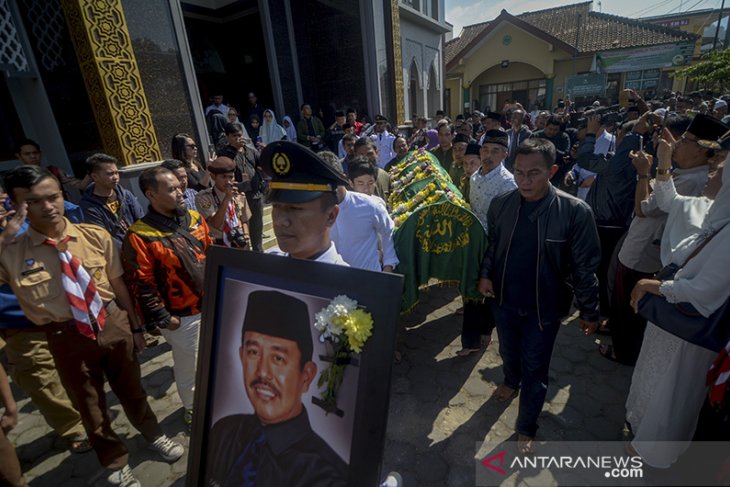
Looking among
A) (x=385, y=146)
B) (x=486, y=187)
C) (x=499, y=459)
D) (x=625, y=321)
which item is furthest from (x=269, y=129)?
(x=499, y=459)

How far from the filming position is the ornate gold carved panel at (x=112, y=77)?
5.15m

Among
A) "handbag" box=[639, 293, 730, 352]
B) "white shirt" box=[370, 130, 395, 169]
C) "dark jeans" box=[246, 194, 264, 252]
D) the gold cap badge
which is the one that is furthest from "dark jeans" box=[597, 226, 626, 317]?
"white shirt" box=[370, 130, 395, 169]

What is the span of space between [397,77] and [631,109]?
7.28 m

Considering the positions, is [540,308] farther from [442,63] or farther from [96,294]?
[442,63]

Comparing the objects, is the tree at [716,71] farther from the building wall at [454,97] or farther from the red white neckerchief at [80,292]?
the red white neckerchief at [80,292]

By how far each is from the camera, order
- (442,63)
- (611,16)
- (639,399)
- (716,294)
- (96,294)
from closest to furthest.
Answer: (716,294) → (96,294) → (639,399) → (442,63) → (611,16)

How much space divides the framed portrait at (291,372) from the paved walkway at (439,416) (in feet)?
5.78

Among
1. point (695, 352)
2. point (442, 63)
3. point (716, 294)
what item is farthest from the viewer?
point (442, 63)

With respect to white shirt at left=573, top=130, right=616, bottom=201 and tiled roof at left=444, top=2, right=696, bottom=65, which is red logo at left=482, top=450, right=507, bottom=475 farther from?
tiled roof at left=444, top=2, right=696, bottom=65

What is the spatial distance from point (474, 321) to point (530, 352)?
3.87 ft

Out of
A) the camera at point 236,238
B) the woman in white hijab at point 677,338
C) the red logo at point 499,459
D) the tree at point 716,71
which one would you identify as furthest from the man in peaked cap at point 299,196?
the tree at point 716,71

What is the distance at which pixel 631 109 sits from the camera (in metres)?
7.70

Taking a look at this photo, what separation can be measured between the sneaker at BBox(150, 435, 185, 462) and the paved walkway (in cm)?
6

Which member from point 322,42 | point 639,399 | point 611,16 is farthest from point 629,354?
point 611,16
